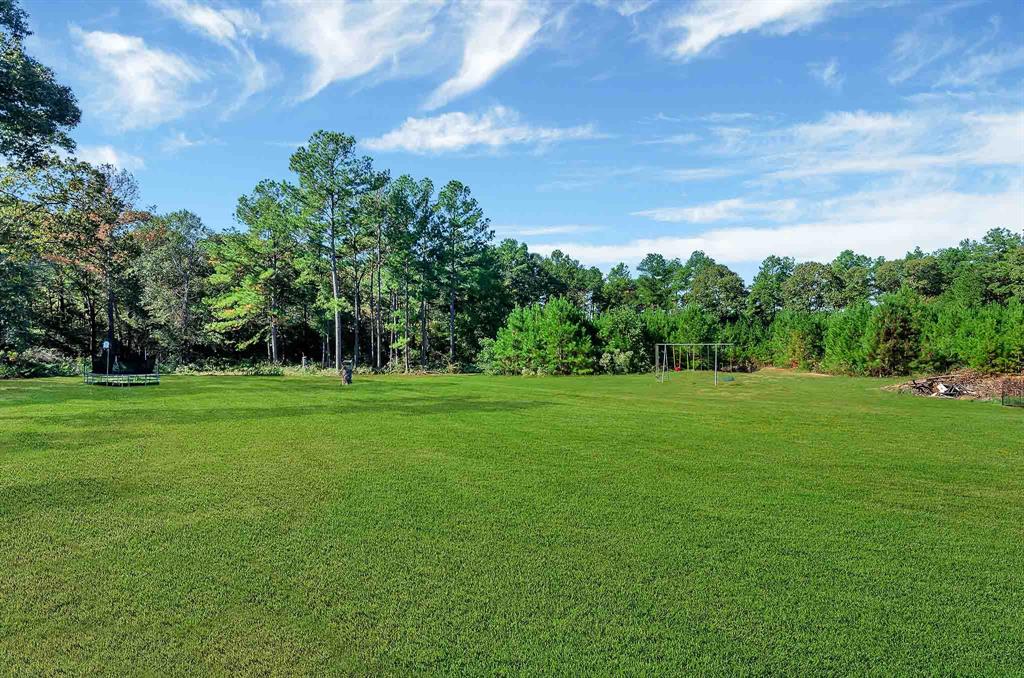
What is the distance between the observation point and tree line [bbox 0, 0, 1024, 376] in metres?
24.9

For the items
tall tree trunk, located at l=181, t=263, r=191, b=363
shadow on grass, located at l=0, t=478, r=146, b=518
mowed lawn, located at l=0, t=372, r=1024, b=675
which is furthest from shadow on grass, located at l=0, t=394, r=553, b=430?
tall tree trunk, located at l=181, t=263, r=191, b=363

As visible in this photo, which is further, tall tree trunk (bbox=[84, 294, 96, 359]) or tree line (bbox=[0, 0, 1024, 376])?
tall tree trunk (bbox=[84, 294, 96, 359])

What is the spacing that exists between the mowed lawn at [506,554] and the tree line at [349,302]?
19257 millimetres

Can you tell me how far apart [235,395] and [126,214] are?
80.9ft

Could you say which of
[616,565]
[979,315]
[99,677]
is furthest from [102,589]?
[979,315]

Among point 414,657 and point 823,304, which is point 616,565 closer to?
point 414,657

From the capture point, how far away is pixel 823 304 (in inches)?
2116

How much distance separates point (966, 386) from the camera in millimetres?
17750

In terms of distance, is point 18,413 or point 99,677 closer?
point 99,677

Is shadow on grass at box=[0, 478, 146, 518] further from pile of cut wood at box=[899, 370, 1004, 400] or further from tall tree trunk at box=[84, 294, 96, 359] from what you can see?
tall tree trunk at box=[84, 294, 96, 359]

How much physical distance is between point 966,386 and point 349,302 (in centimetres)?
2962

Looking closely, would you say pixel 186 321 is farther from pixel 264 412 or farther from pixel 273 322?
pixel 264 412

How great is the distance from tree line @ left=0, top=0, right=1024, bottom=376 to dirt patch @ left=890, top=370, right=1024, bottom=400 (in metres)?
2.01

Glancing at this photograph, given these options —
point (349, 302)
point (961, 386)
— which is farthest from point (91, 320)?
point (961, 386)
